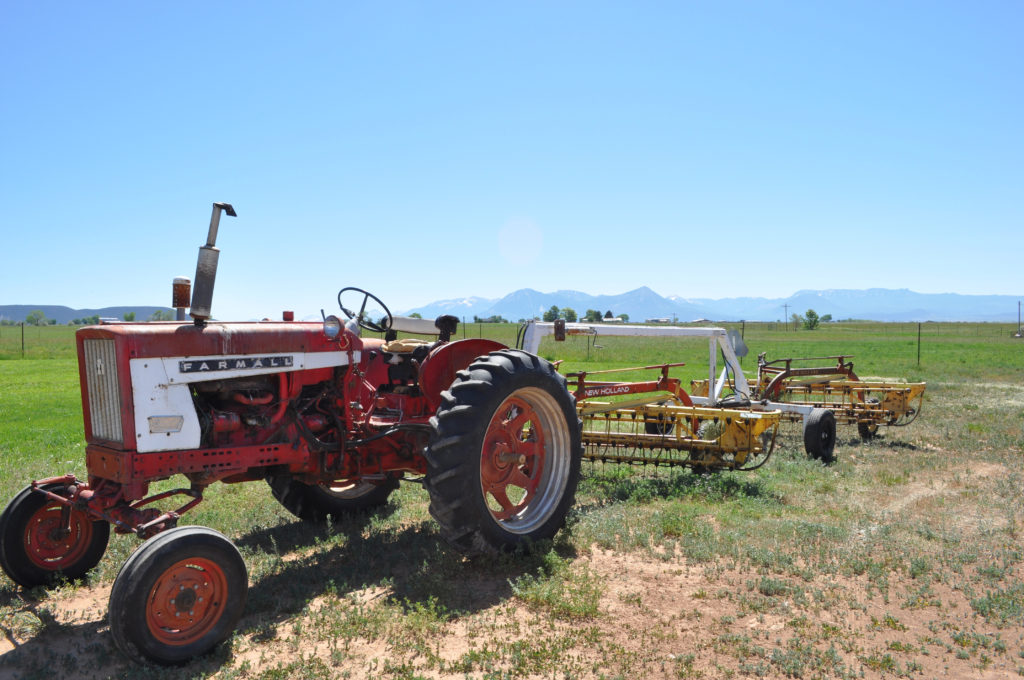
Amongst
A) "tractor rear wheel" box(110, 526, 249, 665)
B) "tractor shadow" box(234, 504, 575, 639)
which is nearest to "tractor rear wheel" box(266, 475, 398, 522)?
"tractor shadow" box(234, 504, 575, 639)

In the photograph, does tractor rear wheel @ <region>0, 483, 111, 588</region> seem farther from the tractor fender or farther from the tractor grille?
the tractor fender

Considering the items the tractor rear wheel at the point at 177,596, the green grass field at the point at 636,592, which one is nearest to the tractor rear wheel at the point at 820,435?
the green grass field at the point at 636,592

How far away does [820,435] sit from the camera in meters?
9.14

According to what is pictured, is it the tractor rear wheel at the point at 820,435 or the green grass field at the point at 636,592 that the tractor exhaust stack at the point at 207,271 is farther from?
the tractor rear wheel at the point at 820,435

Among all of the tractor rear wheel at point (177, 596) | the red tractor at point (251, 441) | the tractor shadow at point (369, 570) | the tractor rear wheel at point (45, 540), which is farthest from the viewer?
the tractor rear wheel at point (45, 540)

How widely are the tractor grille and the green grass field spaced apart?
3.94ft

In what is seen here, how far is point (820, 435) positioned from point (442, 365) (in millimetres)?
5653

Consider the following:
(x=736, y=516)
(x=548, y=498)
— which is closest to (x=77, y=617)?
(x=548, y=498)

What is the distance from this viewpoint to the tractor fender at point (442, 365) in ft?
18.9

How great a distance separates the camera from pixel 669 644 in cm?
405

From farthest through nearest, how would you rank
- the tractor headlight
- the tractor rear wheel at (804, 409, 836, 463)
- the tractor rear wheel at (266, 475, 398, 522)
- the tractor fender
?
1. the tractor rear wheel at (804, 409, 836, 463)
2. the tractor rear wheel at (266, 475, 398, 522)
3. the tractor fender
4. the tractor headlight

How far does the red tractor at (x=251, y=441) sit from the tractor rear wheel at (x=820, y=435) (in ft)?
15.1

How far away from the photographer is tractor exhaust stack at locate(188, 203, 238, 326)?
4.30 m

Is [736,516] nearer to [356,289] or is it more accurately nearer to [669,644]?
[669,644]
